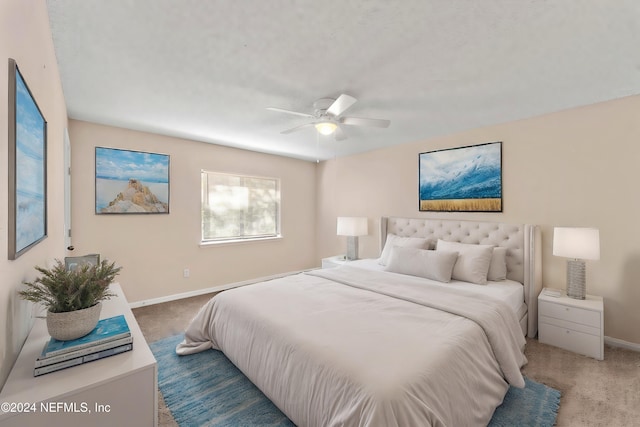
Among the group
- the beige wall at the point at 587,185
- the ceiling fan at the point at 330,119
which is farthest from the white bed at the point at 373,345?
the ceiling fan at the point at 330,119

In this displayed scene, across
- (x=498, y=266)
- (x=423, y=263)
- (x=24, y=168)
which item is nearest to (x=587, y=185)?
(x=498, y=266)

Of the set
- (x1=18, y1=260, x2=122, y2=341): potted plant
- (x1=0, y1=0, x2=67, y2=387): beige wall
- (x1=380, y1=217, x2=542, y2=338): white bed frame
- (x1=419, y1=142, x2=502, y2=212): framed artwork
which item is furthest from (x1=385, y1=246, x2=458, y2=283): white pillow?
(x1=0, y1=0, x2=67, y2=387): beige wall

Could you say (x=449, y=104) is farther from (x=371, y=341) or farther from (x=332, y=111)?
(x=371, y=341)

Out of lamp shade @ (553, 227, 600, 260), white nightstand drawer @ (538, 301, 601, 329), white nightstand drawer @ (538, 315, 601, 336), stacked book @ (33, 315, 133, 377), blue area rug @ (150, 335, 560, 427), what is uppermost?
lamp shade @ (553, 227, 600, 260)

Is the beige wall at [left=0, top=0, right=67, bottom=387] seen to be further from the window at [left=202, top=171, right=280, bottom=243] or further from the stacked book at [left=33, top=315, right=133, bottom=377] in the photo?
the window at [left=202, top=171, right=280, bottom=243]

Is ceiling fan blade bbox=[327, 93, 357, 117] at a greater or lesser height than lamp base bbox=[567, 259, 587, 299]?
greater

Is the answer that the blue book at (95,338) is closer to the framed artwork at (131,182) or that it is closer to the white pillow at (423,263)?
the framed artwork at (131,182)

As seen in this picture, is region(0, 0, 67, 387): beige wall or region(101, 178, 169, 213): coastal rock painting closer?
region(0, 0, 67, 387): beige wall

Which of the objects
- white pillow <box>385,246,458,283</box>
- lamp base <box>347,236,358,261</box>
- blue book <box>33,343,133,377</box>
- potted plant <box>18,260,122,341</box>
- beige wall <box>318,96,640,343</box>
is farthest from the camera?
lamp base <box>347,236,358,261</box>

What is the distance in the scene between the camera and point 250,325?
6.42 feet

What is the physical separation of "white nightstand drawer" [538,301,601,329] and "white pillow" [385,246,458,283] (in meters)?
0.86

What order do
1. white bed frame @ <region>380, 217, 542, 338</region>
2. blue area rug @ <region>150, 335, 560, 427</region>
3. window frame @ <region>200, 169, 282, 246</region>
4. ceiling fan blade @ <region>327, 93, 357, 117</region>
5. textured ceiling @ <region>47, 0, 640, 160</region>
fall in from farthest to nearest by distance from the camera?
window frame @ <region>200, 169, 282, 246</region> → white bed frame @ <region>380, 217, 542, 338</region> → ceiling fan blade @ <region>327, 93, 357, 117</region> → blue area rug @ <region>150, 335, 560, 427</region> → textured ceiling @ <region>47, 0, 640, 160</region>

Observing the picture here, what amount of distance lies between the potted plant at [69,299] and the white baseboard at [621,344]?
4.04 m

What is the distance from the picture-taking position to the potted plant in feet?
3.68
